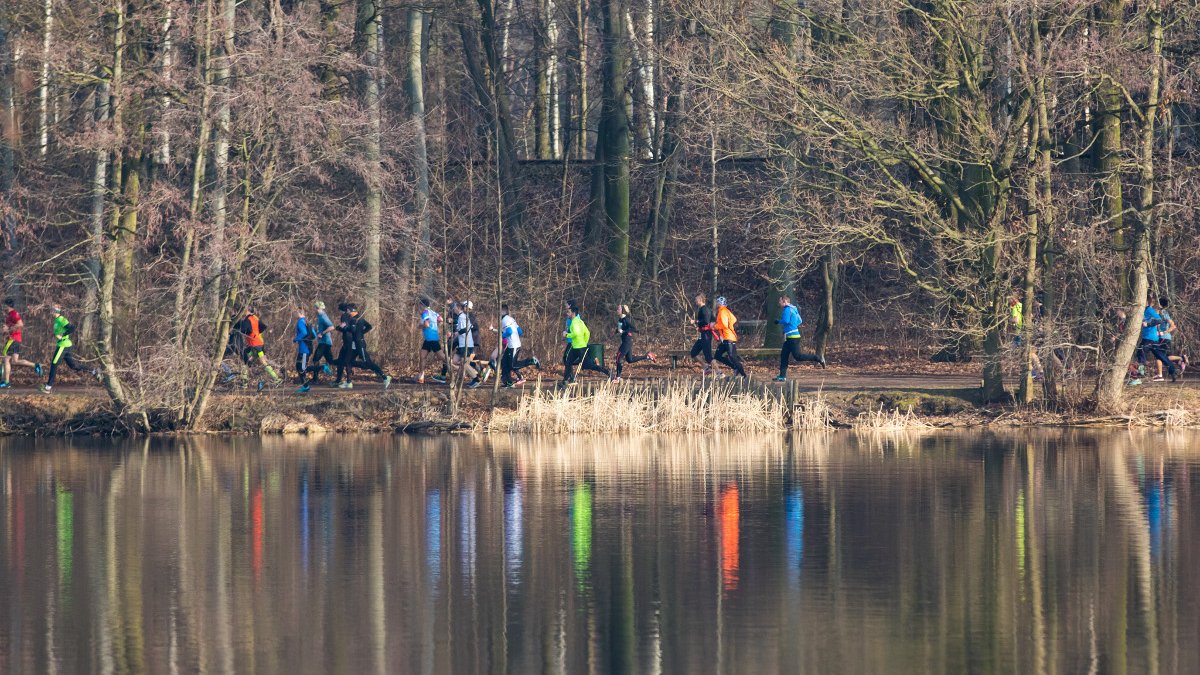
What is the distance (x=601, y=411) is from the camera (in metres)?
27.7

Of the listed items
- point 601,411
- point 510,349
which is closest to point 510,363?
point 510,349

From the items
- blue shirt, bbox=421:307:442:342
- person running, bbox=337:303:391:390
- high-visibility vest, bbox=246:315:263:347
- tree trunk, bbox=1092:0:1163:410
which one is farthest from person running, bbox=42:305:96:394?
tree trunk, bbox=1092:0:1163:410

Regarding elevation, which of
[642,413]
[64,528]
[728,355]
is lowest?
[64,528]

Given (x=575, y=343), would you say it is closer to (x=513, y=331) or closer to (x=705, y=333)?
(x=513, y=331)

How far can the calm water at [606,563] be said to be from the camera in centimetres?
1093

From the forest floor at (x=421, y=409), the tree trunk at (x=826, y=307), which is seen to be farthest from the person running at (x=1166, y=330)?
the tree trunk at (x=826, y=307)

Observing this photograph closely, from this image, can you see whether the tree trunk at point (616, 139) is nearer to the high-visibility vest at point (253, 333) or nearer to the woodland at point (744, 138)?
the woodland at point (744, 138)

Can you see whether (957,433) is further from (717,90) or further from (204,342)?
(204,342)

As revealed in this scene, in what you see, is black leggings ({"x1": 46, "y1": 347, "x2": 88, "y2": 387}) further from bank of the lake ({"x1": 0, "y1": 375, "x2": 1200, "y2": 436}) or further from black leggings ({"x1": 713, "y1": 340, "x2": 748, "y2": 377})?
black leggings ({"x1": 713, "y1": 340, "x2": 748, "y2": 377})

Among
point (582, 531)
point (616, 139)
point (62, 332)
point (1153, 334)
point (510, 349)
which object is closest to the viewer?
point (582, 531)

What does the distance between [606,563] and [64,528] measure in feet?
19.7

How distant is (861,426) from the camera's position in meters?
28.0

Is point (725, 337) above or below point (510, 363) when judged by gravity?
above

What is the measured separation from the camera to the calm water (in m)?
10.9
